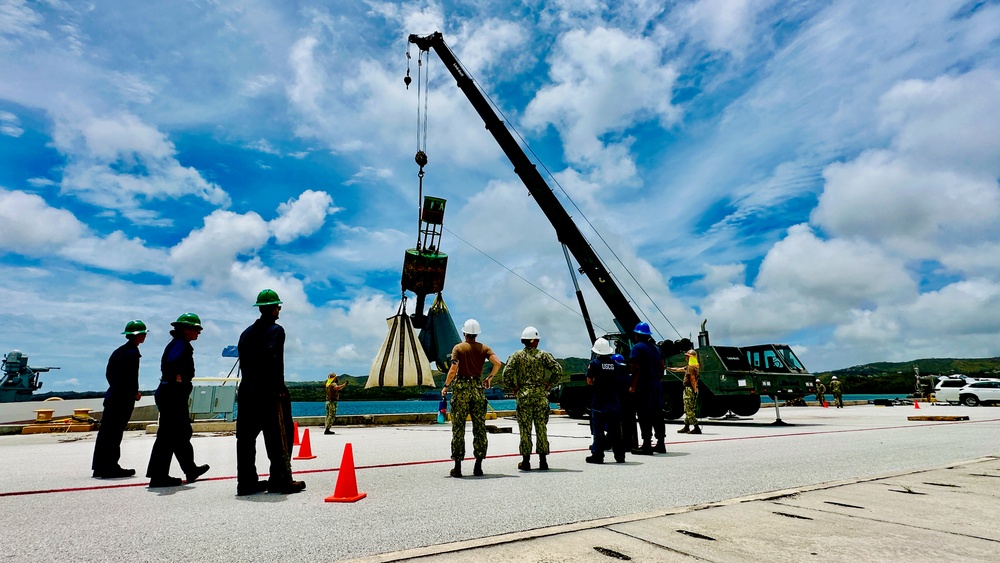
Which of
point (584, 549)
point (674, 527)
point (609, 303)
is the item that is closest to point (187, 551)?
point (584, 549)

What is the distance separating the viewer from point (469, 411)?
6.19 m

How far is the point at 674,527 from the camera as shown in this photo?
3.52 m

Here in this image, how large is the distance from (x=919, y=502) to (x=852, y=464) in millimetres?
2505

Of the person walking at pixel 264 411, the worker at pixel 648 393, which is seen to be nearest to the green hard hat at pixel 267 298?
the person walking at pixel 264 411

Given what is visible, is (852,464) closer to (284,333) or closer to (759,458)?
(759,458)

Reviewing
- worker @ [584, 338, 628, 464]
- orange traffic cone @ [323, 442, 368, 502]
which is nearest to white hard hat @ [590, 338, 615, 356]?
worker @ [584, 338, 628, 464]

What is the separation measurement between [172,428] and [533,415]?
389 cm

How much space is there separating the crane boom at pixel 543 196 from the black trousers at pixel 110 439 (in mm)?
16904

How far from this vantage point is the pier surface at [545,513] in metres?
3.08

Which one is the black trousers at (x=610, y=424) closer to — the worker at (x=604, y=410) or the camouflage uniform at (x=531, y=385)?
the worker at (x=604, y=410)

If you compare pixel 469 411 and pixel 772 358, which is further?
pixel 772 358

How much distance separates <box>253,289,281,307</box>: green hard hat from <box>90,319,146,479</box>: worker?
2.40m

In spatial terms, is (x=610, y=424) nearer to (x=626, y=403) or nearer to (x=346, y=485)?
(x=626, y=403)

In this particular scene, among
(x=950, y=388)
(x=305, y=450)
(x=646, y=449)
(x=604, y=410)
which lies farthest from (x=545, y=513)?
(x=950, y=388)
